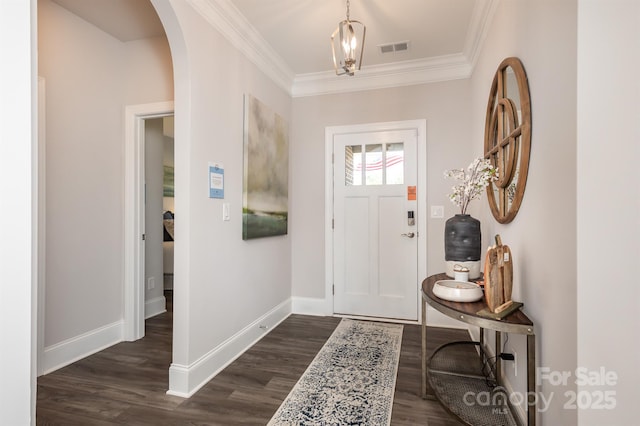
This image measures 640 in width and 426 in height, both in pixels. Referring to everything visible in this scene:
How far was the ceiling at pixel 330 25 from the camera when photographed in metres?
2.46

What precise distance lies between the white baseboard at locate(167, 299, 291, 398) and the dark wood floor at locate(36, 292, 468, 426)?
0.17 ft

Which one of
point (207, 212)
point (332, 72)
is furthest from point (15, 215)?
point (332, 72)

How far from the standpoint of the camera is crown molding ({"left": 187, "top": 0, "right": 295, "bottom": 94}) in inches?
92.0

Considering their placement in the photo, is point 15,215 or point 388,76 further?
point 388,76

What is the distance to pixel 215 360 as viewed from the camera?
7.79ft

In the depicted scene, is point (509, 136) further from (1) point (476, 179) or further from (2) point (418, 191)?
(2) point (418, 191)

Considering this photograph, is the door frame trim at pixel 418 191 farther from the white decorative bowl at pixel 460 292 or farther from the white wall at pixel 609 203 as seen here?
the white wall at pixel 609 203

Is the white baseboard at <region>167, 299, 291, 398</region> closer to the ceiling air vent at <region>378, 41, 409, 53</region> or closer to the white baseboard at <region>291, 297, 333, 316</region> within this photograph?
the white baseboard at <region>291, 297, 333, 316</region>

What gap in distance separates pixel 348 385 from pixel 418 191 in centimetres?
206

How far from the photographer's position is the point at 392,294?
11.6 feet

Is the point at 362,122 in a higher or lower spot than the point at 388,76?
lower

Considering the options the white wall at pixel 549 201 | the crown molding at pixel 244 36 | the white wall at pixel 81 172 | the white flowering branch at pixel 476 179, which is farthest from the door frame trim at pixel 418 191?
the white wall at pixel 81 172

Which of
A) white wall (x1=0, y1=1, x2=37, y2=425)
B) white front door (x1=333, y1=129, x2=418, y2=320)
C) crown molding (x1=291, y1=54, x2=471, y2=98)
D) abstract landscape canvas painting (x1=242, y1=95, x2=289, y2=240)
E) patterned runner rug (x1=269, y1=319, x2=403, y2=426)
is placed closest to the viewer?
white wall (x1=0, y1=1, x2=37, y2=425)

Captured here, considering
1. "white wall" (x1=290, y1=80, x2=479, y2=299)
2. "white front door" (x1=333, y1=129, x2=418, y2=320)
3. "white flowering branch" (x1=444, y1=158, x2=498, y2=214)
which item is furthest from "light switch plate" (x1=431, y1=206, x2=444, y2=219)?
"white flowering branch" (x1=444, y1=158, x2=498, y2=214)
